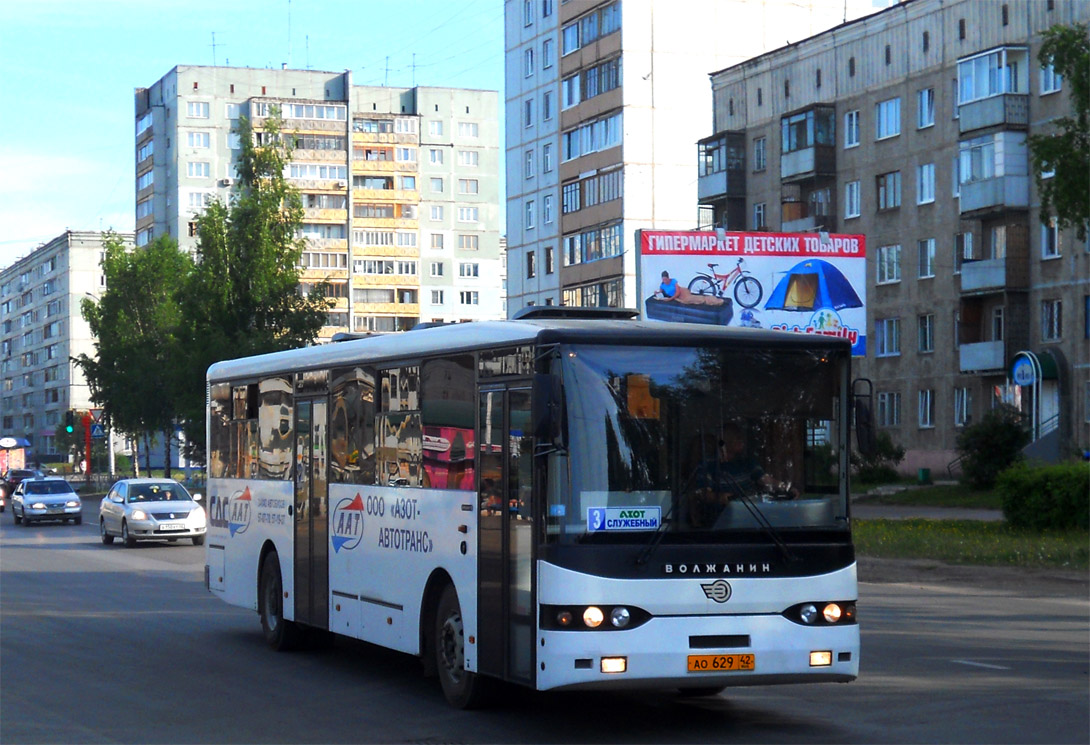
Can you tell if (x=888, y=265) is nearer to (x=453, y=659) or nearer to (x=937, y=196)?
(x=937, y=196)

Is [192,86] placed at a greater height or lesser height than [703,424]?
greater

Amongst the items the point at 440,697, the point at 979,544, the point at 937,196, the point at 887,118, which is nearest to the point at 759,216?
the point at 887,118

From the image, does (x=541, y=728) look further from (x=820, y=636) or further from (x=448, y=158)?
(x=448, y=158)

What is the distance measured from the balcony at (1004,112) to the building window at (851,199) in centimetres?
852

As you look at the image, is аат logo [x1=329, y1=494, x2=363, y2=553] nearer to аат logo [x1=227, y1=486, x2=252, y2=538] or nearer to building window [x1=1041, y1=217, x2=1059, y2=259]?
аат logo [x1=227, y1=486, x2=252, y2=538]

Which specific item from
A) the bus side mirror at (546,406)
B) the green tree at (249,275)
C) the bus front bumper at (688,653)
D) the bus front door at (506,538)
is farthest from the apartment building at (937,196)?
the bus side mirror at (546,406)

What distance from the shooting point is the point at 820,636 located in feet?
32.4

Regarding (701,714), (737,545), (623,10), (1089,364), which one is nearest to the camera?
(737,545)

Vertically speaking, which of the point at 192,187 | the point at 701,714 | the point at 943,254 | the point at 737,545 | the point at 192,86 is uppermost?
the point at 192,86

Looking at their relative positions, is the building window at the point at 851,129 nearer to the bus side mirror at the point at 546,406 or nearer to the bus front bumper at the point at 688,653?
the bus front bumper at the point at 688,653

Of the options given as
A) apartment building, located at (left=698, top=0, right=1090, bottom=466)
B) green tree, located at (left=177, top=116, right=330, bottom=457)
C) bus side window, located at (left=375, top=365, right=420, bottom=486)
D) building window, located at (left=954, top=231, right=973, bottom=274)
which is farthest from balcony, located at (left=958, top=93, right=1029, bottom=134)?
bus side window, located at (left=375, top=365, right=420, bottom=486)

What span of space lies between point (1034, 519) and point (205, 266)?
41550 millimetres

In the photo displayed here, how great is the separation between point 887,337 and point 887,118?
27.2 ft

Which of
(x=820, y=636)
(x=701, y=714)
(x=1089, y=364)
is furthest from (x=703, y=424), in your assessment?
(x=1089, y=364)
